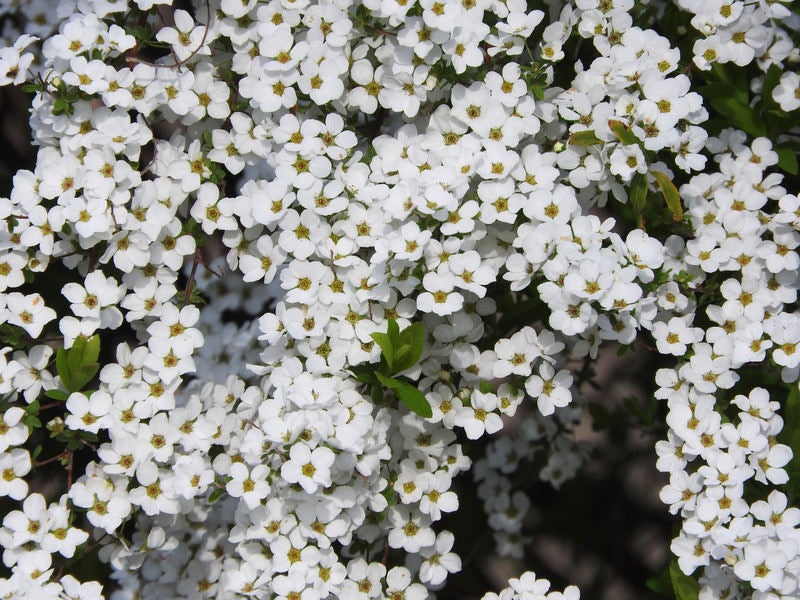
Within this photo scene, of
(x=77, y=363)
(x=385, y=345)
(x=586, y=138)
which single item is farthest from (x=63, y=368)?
(x=586, y=138)

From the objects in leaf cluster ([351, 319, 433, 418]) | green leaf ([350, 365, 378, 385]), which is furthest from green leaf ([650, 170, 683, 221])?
green leaf ([350, 365, 378, 385])

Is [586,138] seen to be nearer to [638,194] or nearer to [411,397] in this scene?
[638,194]

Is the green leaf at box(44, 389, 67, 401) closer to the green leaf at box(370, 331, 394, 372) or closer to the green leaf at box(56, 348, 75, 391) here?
the green leaf at box(56, 348, 75, 391)

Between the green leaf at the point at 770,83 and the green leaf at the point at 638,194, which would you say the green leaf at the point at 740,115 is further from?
the green leaf at the point at 638,194

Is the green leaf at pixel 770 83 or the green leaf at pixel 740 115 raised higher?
the green leaf at pixel 770 83

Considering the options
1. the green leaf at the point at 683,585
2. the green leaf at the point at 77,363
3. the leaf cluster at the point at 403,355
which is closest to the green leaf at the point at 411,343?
the leaf cluster at the point at 403,355

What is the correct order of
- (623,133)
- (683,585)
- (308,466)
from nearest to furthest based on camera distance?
(308,466)
(623,133)
(683,585)
